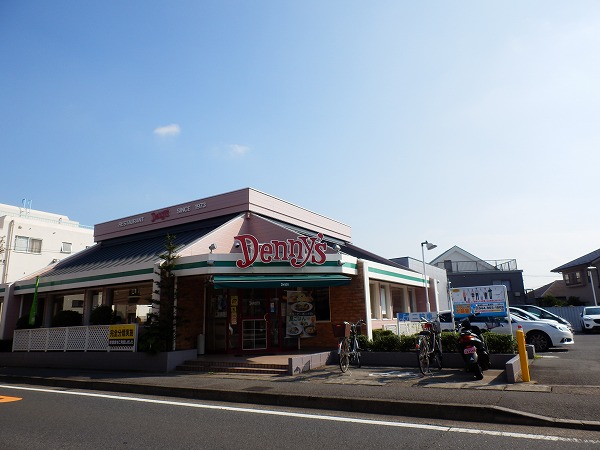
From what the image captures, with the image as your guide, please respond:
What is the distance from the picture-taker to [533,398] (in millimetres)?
7578

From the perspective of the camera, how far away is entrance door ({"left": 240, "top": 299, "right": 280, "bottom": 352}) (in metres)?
15.8

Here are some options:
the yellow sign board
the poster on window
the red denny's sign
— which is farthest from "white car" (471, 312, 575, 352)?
the yellow sign board

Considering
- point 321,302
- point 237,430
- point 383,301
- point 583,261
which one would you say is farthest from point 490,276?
point 237,430

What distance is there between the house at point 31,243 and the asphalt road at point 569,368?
1201 inches

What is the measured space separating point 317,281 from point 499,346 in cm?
599

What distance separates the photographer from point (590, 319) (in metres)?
27.0

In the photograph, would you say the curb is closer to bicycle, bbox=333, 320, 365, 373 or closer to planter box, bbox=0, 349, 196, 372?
planter box, bbox=0, 349, 196, 372

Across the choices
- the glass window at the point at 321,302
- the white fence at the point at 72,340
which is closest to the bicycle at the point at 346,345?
the glass window at the point at 321,302

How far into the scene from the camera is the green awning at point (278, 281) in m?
14.3

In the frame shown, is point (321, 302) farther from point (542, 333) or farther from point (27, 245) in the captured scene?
point (27, 245)

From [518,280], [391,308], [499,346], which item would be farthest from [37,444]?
[518,280]

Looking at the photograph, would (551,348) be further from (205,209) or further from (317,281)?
(205,209)

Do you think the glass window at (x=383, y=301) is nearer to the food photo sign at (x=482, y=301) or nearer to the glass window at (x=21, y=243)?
the food photo sign at (x=482, y=301)

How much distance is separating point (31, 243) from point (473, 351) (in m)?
36.7
